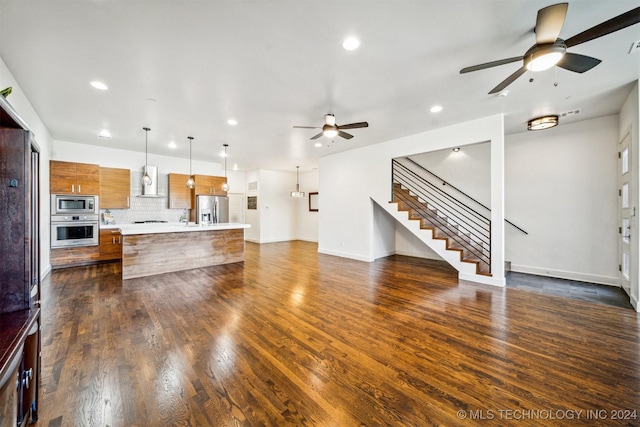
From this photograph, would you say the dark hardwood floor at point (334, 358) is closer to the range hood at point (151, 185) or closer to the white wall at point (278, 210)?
the range hood at point (151, 185)

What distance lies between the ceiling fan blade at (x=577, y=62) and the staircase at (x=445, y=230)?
314 cm

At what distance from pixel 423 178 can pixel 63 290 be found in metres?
7.84

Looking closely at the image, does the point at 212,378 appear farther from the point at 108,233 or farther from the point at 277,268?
the point at 108,233

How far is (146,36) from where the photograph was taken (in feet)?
7.86

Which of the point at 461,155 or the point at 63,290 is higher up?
the point at 461,155

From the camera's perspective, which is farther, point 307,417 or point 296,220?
point 296,220

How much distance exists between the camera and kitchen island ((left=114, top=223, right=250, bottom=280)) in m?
4.79

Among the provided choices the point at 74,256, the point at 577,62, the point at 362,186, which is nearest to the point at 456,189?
the point at 362,186

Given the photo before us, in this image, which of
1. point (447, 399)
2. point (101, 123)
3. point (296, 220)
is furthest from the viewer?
point (296, 220)

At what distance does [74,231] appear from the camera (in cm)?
570

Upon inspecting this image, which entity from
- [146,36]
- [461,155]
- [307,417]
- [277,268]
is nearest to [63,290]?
[277,268]

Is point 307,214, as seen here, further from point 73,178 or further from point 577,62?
point 577,62

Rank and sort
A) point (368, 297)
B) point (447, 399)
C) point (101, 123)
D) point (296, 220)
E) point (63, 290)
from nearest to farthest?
1. point (447, 399)
2. point (368, 297)
3. point (63, 290)
4. point (101, 123)
5. point (296, 220)

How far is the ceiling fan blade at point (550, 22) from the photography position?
1.85m
